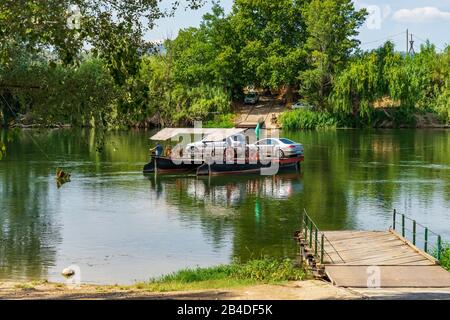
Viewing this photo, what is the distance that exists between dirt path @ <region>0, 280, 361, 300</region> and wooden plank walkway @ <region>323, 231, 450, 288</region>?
105 cm

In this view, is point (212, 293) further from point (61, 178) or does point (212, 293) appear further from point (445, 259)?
point (61, 178)

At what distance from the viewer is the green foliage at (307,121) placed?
91.6 m

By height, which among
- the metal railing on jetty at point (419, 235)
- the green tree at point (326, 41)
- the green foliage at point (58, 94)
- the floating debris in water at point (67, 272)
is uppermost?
the green tree at point (326, 41)

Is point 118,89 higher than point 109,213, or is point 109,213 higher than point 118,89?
point 118,89

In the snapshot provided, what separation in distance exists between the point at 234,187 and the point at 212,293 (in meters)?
24.7

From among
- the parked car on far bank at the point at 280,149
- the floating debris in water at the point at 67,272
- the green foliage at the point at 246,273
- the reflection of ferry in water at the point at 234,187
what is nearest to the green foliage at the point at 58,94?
the green foliage at the point at 246,273

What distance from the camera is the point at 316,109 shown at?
308 ft

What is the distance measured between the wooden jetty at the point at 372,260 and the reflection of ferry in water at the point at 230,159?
20870mm

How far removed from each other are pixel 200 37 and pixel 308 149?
4408cm

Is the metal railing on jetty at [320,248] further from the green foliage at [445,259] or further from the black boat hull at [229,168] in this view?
the black boat hull at [229,168]

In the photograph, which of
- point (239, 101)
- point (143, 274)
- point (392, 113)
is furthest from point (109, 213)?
point (239, 101)

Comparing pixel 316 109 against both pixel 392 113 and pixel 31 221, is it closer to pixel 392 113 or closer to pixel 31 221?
pixel 392 113

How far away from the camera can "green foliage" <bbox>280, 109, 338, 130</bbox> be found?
300ft

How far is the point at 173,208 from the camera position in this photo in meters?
33.8
